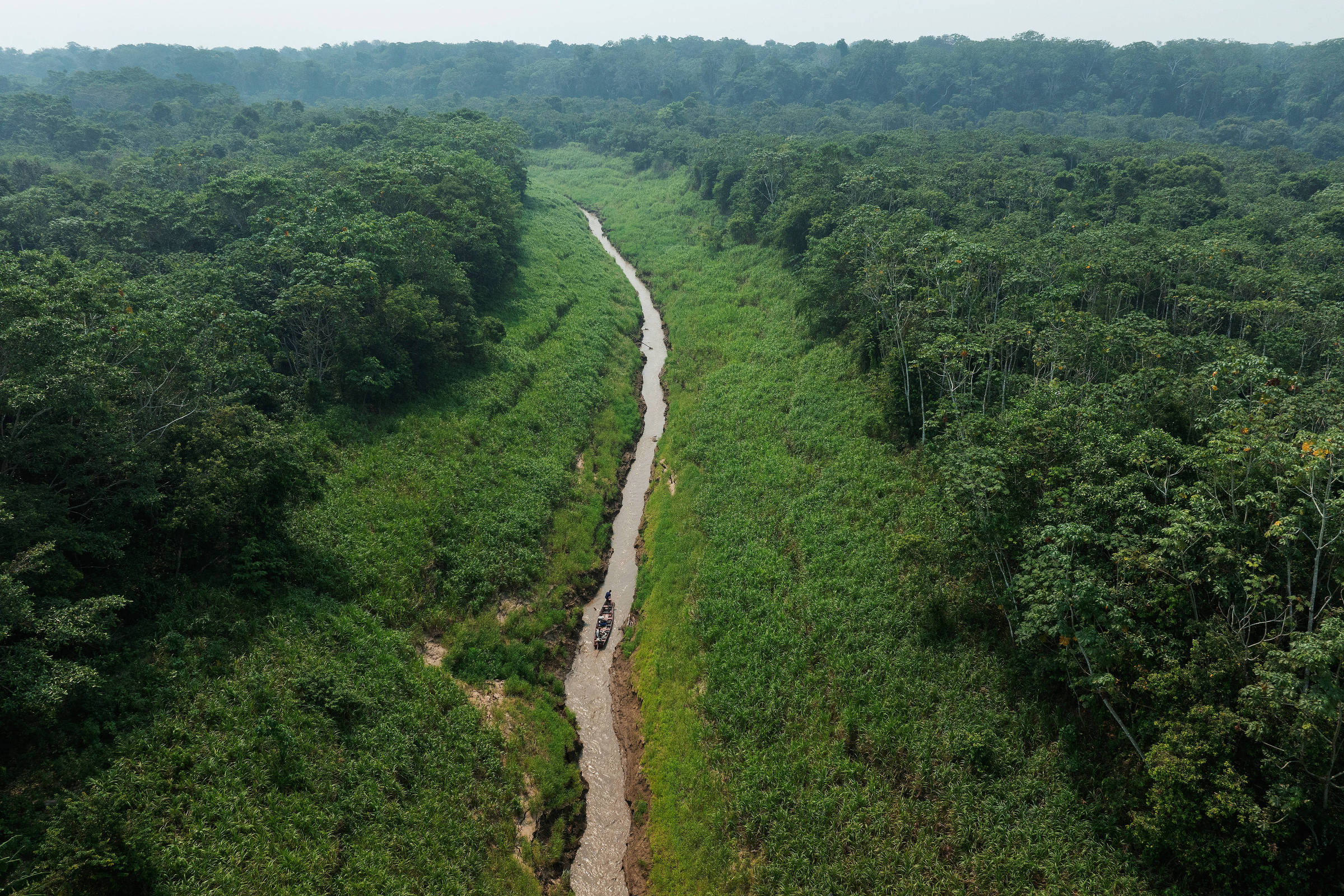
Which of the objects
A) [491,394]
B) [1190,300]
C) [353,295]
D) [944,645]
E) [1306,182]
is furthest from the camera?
[1306,182]

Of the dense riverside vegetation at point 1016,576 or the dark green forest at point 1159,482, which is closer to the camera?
the dark green forest at point 1159,482

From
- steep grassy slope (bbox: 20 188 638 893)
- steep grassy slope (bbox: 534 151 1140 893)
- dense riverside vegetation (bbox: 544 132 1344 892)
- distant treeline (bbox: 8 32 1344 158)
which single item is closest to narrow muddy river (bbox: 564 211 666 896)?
steep grassy slope (bbox: 20 188 638 893)

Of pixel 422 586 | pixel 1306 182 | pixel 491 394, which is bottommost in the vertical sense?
pixel 422 586

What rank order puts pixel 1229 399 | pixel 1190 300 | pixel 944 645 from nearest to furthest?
pixel 1229 399 < pixel 944 645 < pixel 1190 300

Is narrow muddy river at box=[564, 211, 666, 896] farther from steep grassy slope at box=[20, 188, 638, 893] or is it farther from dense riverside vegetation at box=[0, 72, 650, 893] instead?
dense riverside vegetation at box=[0, 72, 650, 893]

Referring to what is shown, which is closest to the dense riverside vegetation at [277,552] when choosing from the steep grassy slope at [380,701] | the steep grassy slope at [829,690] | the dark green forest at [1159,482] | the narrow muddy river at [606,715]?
the steep grassy slope at [380,701]

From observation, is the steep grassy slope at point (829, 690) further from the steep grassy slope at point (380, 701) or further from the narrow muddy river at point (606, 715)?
the steep grassy slope at point (380, 701)

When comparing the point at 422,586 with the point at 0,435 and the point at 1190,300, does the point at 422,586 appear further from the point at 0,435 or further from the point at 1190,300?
the point at 1190,300

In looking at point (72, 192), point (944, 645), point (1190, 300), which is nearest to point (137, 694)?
point (944, 645)
